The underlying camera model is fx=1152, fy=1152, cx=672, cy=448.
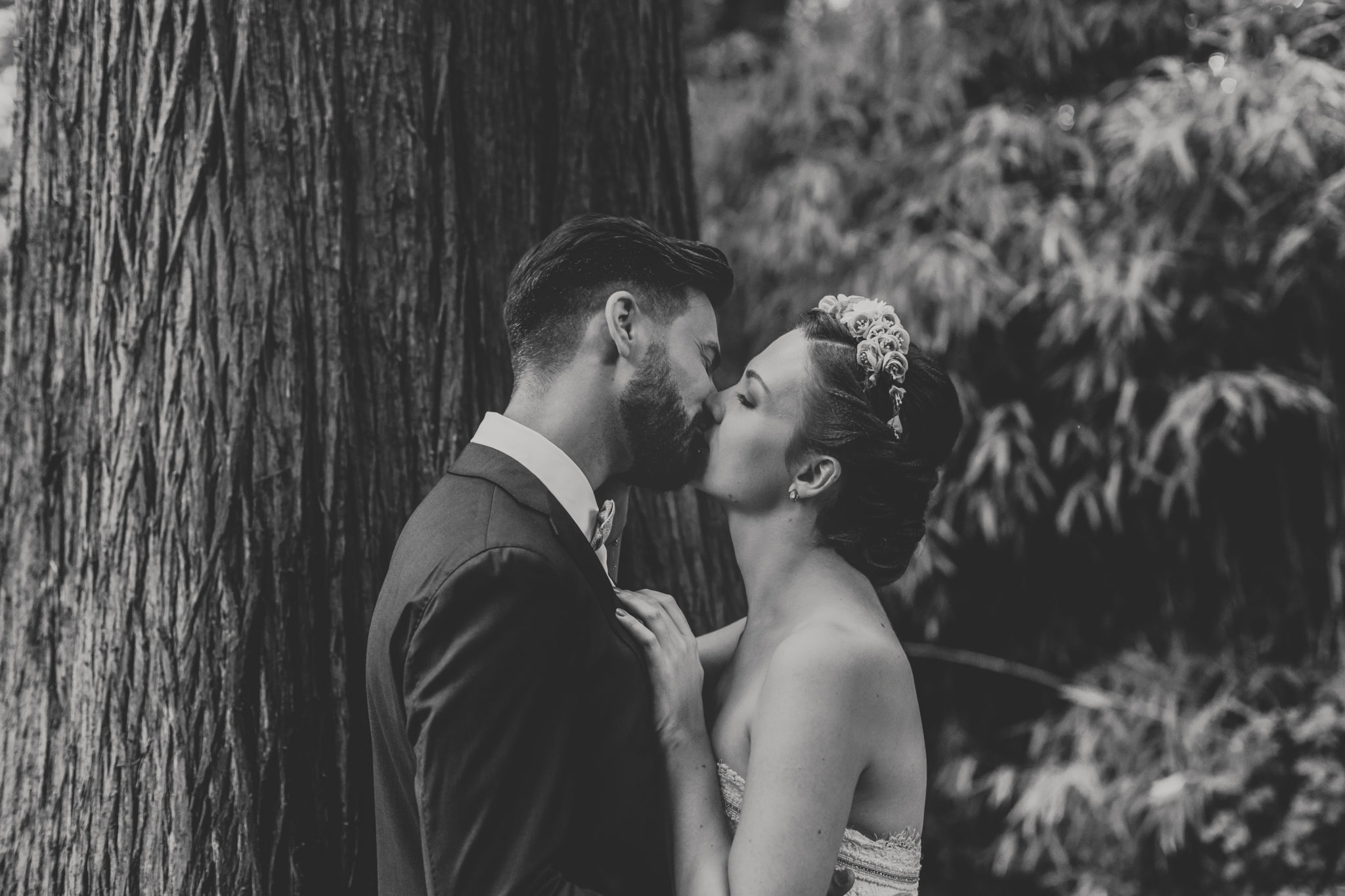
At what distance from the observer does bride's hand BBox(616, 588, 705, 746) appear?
2006 mm

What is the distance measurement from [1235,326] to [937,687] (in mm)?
2351

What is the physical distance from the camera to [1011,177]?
5.81m

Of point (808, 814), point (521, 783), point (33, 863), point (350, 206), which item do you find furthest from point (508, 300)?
point (33, 863)

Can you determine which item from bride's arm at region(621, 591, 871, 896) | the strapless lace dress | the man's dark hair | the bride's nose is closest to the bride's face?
the bride's nose

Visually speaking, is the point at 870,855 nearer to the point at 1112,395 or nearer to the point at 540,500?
the point at 540,500

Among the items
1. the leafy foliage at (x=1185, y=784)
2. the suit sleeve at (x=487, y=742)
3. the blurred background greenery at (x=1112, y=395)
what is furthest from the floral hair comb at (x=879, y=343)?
the leafy foliage at (x=1185, y=784)

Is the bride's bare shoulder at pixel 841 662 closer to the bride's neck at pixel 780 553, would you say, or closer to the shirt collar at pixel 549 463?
the bride's neck at pixel 780 553

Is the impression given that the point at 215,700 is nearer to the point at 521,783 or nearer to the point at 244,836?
the point at 244,836

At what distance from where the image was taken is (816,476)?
7.41ft

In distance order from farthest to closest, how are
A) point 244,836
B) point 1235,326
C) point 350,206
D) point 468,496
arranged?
point 1235,326 → point 350,206 → point 244,836 → point 468,496

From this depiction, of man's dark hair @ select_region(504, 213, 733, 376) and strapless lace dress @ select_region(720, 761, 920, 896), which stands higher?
man's dark hair @ select_region(504, 213, 733, 376)

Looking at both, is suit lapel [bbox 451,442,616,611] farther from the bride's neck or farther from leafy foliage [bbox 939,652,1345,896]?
leafy foliage [bbox 939,652,1345,896]

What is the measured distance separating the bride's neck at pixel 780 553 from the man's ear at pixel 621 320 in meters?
0.43

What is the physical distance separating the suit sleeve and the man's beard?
0.49 m
